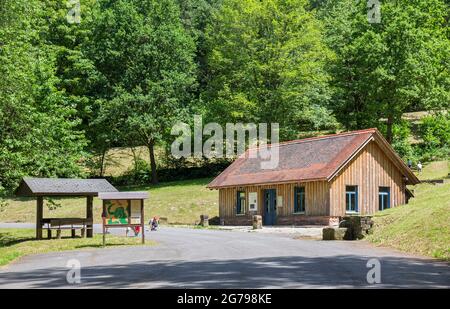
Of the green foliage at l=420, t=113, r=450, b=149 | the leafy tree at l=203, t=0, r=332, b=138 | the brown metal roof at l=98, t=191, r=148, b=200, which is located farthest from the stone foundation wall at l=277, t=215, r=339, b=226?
the green foliage at l=420, t=113, r=450, b=149

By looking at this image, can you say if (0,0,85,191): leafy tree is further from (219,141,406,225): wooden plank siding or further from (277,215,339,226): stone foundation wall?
(277,215,339,226): stone foundation wall

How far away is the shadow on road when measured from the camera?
505 inches

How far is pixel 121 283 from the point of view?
13.1 metres

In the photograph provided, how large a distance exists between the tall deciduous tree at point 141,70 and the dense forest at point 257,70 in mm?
117

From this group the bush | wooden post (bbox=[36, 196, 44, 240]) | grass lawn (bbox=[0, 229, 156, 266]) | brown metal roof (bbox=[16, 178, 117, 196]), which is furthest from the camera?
the bush

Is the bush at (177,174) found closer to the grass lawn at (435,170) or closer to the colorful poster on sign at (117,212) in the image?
the grass lawn at (435,170)

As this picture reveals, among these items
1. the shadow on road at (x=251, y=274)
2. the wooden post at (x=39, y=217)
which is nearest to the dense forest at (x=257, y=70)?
the wooden post at (x=39, y=217)

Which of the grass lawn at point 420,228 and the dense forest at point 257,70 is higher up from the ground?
the dense forest at point 257,70

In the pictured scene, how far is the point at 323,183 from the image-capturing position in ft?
130

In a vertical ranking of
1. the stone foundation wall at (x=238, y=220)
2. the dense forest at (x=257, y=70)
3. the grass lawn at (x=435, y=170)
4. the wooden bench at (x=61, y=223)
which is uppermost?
the dense forest at (x=257, y=70)

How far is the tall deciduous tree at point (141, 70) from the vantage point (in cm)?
6112

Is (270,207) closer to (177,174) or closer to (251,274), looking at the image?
(177,174)

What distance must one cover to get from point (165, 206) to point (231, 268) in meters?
35.7

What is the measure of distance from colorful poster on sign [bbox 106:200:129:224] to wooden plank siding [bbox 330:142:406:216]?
53.8 ft
